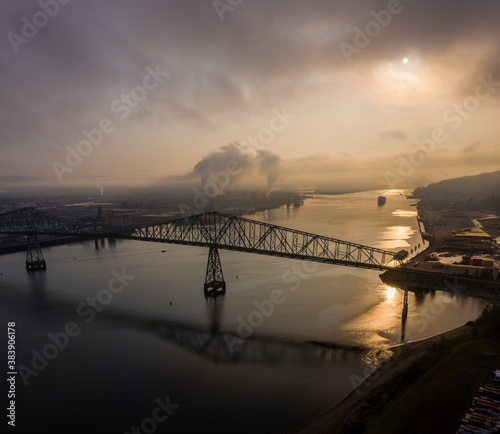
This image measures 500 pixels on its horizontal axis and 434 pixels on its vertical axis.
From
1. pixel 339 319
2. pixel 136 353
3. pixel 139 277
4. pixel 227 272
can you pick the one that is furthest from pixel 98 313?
pixel 339 319

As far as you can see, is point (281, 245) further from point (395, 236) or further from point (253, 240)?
point (395, 236)

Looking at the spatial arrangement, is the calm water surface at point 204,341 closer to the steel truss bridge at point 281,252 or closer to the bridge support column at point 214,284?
the bridge support column at point 214,284

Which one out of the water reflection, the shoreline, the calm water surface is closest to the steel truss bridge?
the calm water surface

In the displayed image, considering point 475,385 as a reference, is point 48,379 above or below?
below

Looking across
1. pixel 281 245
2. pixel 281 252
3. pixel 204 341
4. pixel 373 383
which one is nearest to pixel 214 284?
pixel 281 252

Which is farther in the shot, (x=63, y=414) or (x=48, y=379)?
(x=48, y=379)

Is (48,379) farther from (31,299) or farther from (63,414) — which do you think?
(31,299)

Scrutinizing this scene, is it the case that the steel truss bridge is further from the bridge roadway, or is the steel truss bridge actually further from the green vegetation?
the green vegetation
